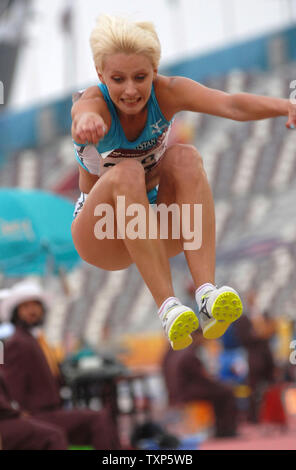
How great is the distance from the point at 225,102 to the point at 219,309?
→ 30.3 inches

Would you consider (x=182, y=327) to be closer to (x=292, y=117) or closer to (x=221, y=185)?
(x=292, y=117)

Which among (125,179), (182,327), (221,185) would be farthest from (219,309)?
(221,185)

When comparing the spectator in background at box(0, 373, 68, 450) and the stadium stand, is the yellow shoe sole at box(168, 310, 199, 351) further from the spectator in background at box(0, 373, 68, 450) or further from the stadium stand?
the stadium stand

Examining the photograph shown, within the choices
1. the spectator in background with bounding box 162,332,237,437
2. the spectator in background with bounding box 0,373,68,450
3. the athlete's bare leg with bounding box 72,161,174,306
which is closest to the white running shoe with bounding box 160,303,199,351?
the athlete's bare leg with bounding box 72,161,174,306

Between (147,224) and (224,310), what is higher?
(147,224)

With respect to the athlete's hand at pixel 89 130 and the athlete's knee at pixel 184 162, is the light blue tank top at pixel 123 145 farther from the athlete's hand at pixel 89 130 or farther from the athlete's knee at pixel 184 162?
the athlete's hand at pixel 89 130

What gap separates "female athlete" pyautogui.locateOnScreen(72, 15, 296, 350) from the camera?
2.52 metres

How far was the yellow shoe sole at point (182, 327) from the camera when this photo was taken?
2512 millimetres

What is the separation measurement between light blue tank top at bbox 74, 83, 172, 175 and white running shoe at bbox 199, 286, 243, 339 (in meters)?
0.63

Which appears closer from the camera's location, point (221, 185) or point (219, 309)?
point (219, 309)

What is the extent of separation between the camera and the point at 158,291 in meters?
2.64

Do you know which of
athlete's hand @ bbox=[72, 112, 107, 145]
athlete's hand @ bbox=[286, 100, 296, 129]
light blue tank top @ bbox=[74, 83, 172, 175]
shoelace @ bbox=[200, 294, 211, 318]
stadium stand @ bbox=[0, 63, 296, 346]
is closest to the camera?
athlete's hand @ bbox=[72, 112, 107, 145]

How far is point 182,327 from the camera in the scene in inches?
99.4

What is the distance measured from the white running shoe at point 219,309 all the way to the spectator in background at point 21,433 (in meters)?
1.98
